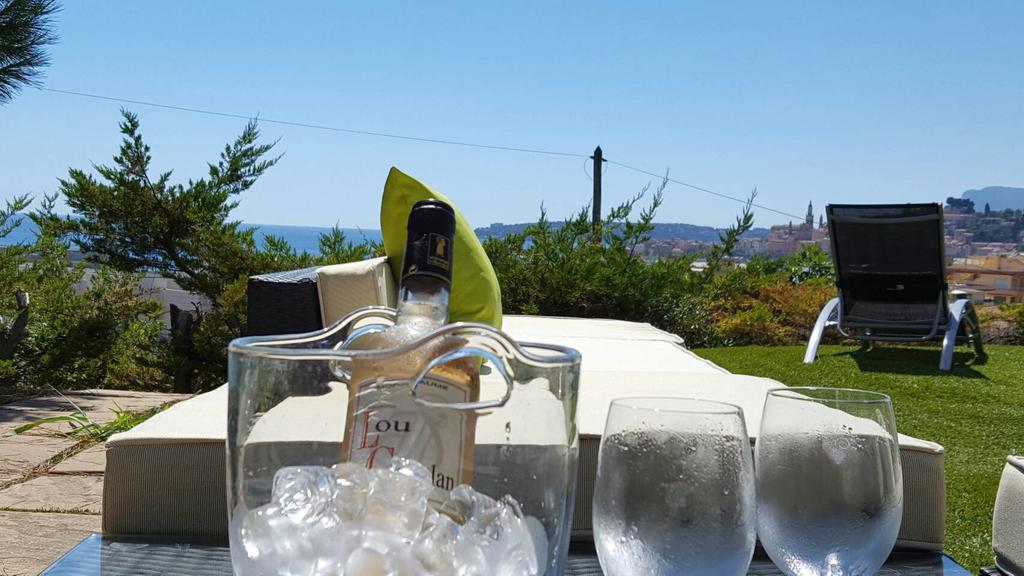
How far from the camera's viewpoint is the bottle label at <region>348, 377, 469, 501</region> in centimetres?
55

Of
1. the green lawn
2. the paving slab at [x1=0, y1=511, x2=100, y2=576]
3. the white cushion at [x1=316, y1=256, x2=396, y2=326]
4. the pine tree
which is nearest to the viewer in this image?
the paving slab at [x1=0, y1=511, x2=100, y2=576]

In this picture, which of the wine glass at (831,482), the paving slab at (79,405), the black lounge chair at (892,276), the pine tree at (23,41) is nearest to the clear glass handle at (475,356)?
the wine glass at (831,482)

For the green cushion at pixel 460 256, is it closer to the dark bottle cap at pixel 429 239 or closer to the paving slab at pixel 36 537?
the paving slab at pixel 36 537

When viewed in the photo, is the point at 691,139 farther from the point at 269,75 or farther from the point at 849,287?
the point at 849,287

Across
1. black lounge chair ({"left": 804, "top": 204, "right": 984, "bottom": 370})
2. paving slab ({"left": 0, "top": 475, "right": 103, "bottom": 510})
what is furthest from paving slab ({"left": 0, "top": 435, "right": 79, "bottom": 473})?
black lounge chair ({"left": 804, "top": 204, "right": 984, "bottom": 370})

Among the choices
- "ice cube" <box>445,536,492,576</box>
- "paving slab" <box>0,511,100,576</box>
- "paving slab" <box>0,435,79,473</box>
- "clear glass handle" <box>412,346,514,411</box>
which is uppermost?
"clear glass handle" <box>412,346,514,411</box>

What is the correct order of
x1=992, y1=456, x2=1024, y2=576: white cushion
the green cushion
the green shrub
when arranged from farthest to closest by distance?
the green shrub < the green cushion < x1=992, y1=456, x2=1024, y2=576: white cushion

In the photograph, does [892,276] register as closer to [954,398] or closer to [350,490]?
[954,398]

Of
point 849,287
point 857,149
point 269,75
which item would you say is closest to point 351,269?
point 849,287

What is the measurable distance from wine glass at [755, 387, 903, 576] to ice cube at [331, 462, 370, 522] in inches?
11.8

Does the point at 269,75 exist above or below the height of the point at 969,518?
above

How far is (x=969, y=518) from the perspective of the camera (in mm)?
2756

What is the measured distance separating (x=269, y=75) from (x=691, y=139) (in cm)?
1491

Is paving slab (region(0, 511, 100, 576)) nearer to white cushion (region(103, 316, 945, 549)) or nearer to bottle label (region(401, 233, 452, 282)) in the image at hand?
white cushion (region(103, 316, 945, 549))
